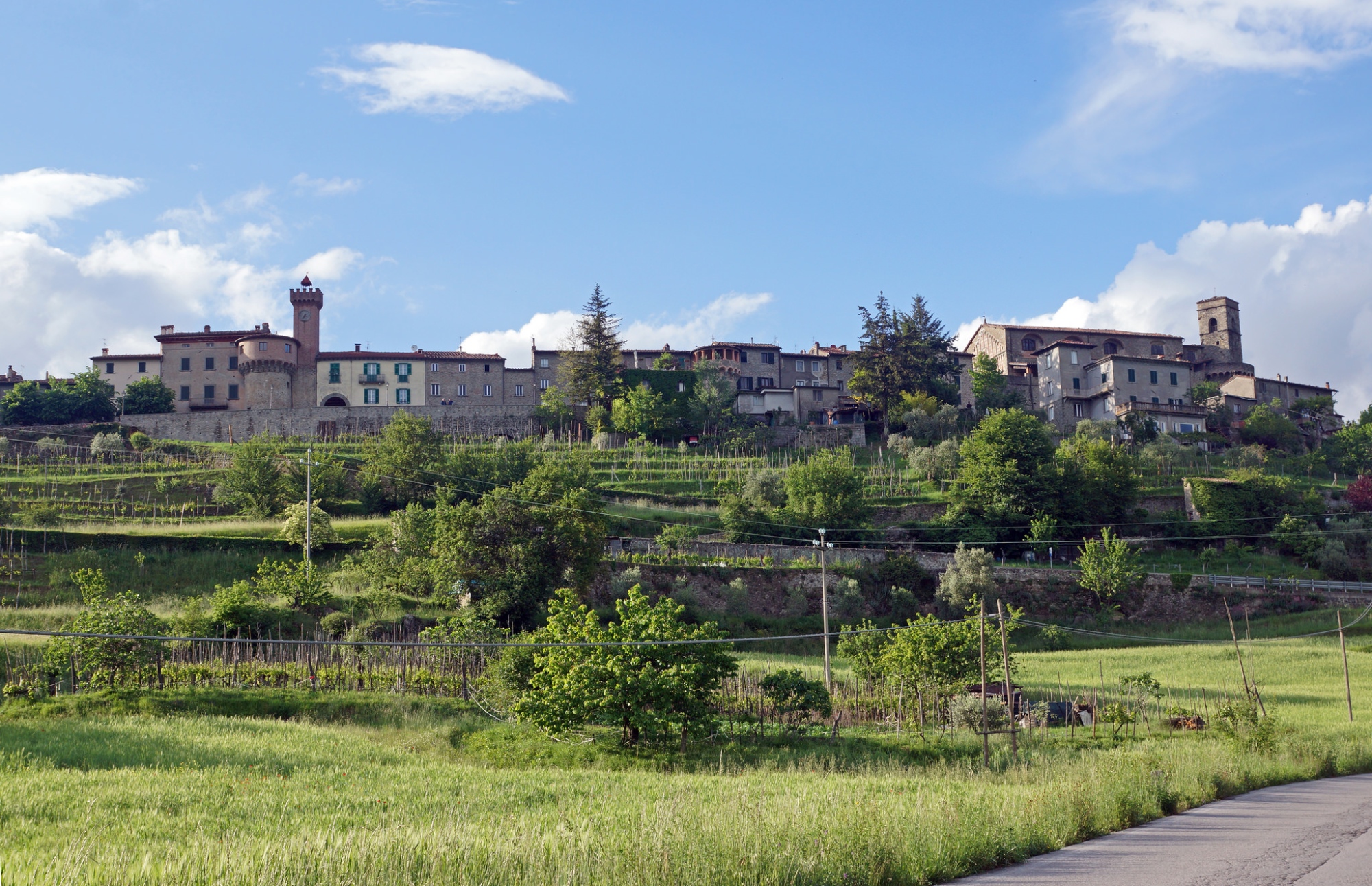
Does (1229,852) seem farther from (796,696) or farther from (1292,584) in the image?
(1292,584)

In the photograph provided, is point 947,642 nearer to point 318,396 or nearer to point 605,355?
point 605,355

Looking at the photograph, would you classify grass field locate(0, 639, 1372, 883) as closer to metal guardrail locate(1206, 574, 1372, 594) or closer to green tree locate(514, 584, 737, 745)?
green tree locate(514, 584, 737, 745)

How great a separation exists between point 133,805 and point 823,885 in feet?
36.7

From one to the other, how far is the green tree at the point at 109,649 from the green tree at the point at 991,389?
6383cm

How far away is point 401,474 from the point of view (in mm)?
58562

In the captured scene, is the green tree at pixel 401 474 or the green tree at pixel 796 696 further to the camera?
the green tree at pixel 401 474

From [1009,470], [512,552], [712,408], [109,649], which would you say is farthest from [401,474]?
[1009,470]

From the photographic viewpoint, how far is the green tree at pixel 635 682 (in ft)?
Answer: 87.4

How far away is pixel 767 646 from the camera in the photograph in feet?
158

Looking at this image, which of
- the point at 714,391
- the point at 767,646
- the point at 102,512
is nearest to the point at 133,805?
the point at 767,646

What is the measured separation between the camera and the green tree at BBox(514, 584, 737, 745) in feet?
87.4

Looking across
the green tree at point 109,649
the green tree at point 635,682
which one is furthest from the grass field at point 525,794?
the green tree at point 109,649

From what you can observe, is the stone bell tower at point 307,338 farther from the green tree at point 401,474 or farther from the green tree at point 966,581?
the green tree at point 966,581

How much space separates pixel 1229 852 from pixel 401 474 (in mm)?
50450
